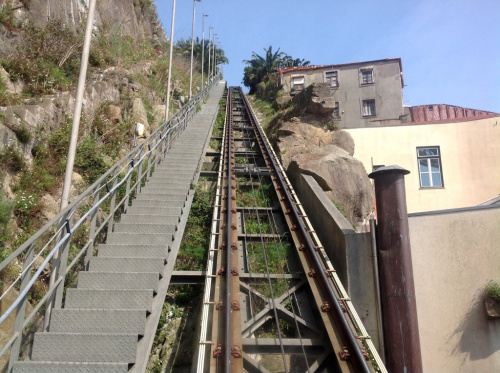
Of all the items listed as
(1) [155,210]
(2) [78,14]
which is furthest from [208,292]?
(2) [78,14]

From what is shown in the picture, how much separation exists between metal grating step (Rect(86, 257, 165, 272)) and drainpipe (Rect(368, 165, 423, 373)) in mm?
3340

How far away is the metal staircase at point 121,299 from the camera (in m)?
3.93

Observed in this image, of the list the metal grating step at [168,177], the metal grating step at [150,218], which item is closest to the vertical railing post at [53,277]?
the metal grating step at [150,218]

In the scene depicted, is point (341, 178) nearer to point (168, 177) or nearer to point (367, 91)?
point (168, 177)

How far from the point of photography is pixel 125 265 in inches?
209

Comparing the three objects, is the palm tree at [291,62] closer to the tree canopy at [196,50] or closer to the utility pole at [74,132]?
the tree canopy at [196,50]

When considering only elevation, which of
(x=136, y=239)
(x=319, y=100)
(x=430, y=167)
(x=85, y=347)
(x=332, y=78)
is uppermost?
(x=332, y=78)

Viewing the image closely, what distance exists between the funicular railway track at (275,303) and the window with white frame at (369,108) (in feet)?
75.3

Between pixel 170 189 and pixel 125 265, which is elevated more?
pixel 170 189

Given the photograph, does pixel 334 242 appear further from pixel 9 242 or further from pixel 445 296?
pixel 9 242

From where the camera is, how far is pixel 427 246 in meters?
6.39

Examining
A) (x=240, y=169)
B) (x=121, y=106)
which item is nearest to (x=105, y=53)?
(x=121, y=106)

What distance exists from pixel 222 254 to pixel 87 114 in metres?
6.48

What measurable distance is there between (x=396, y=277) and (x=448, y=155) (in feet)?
37.5
